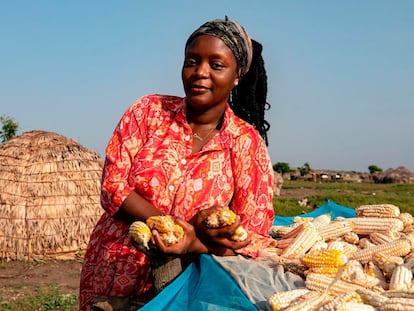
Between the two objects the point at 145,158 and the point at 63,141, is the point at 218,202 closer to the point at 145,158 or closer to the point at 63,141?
the point at 145,158

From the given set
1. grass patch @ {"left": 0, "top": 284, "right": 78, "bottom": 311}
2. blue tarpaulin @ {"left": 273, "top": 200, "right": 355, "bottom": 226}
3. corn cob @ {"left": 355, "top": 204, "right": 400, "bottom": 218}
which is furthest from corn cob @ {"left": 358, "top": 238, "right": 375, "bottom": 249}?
grass patch @ {"left": 0, "top": 284, "right": 78, "bottom": 311}

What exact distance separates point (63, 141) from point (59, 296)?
4.18 meters

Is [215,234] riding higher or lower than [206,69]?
lower

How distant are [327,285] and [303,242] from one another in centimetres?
78

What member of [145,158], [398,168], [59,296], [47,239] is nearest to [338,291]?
[145,158]

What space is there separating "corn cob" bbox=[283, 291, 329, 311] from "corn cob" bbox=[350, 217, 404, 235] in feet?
4.73

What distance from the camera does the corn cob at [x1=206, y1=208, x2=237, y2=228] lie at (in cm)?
243

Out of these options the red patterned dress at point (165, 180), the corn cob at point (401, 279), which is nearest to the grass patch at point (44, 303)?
the red patterned dress at point (165, 180)

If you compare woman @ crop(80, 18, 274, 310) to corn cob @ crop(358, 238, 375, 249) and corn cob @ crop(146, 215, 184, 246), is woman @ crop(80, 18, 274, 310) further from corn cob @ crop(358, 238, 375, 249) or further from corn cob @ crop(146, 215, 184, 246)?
corn cob @ crop(358, 238, 375, 249)

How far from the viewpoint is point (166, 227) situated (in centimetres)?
239

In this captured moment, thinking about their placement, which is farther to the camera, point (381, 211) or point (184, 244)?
point (381, 211)

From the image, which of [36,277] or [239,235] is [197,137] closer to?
[239,235]

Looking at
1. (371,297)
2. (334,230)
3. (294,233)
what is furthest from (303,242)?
(371,297)

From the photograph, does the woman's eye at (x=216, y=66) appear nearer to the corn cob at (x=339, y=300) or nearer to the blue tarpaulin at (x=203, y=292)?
the blue tarpaulin at (x=203, y=292)
